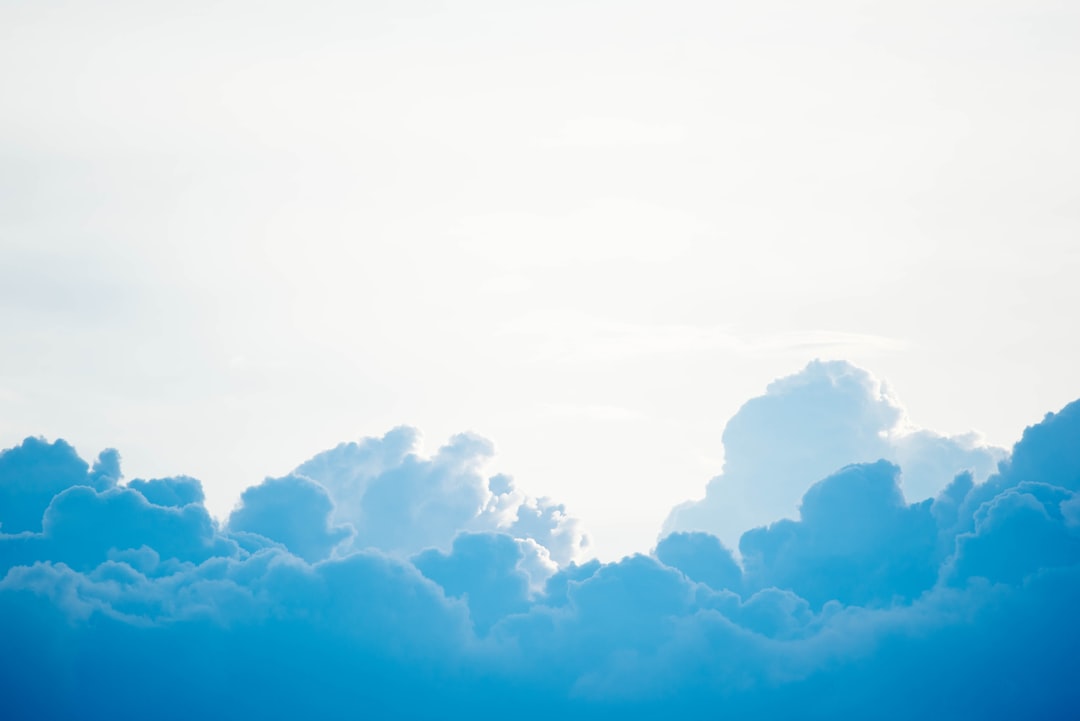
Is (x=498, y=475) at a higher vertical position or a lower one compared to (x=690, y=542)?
higher

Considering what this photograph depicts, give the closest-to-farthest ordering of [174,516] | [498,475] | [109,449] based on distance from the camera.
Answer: [174,516]
[109,449]
[498,475]

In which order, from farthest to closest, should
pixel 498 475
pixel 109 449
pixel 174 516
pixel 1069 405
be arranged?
1. pixel 498 475
2. pixel 109 449
3. pixel 174 516
4. pixel 1069 405

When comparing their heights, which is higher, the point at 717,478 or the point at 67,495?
the point at 717,478

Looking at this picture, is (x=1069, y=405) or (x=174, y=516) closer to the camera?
(x=1069, y=405)

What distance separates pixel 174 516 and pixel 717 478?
258 feet

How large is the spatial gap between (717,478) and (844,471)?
44986 mm

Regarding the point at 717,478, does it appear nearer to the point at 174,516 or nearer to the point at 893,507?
the point at 893,507

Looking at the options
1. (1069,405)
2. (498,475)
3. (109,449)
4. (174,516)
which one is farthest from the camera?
(498,475)

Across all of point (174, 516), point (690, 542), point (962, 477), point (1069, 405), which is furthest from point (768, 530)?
point (174, 516)

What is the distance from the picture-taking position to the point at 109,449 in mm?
175875

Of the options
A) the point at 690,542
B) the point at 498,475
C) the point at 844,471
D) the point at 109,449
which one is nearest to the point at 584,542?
the point at 498,475

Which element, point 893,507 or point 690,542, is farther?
point 690,542

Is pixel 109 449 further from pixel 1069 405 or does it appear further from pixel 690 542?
pixel 1069 405

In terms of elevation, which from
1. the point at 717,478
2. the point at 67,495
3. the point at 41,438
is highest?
the point at 717,478
